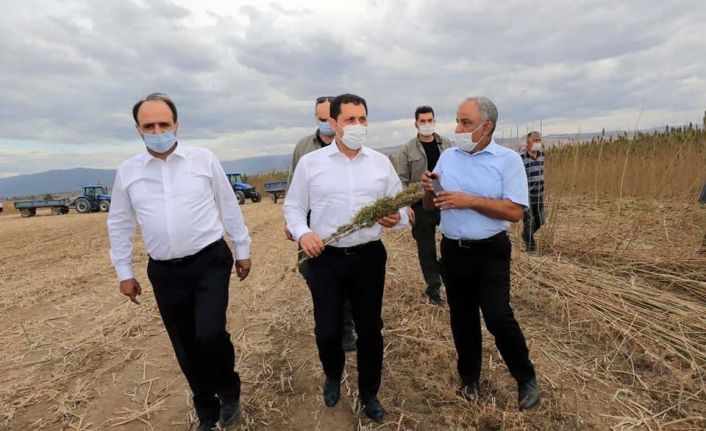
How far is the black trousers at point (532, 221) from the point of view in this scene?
6.29 m

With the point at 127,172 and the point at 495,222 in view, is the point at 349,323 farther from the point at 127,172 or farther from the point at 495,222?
the point at 127,172

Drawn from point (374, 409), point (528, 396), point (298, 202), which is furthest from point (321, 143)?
point (528, 396)

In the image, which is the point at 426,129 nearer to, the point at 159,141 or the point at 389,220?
the point at 389,220

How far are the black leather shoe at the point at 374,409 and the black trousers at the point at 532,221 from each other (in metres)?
4.14

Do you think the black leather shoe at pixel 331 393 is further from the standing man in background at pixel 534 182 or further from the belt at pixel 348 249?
the standing man in background at pixel 534 182

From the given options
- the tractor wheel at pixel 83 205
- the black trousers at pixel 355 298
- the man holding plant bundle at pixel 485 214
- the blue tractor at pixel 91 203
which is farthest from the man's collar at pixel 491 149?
the tractor wheel at pixel 83 205

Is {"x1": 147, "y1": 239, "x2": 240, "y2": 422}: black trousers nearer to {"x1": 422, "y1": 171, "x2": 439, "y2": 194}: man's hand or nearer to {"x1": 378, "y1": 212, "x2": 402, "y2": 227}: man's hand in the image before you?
{"x1": 378, "y1": 212, "x2": 402, "y2": 227}: man's hand

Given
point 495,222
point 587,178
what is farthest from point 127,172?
point 587,178

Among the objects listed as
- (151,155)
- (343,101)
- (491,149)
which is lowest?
(491,149)

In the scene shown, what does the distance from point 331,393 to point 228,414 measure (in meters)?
0.66

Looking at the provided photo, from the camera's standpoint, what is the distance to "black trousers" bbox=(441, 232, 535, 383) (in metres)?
2.79

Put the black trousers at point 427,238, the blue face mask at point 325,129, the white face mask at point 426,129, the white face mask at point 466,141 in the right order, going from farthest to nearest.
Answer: the black trousers at point 427,238, the white face mask at point 426,129, the blue face mask at point 325,129, the white face mask at point 466,141

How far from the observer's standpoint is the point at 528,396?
287 centimetres

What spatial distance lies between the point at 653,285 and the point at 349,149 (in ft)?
13.3
